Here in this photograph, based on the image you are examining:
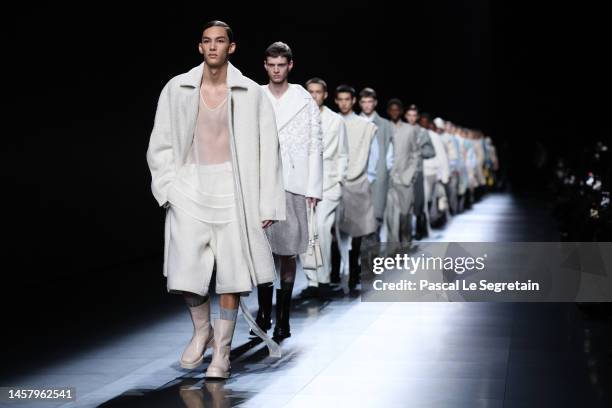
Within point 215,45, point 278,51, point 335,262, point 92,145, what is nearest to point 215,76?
point 215,45

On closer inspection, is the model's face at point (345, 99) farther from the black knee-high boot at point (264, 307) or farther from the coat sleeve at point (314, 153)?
the black knee-high boot at point (264, 307)

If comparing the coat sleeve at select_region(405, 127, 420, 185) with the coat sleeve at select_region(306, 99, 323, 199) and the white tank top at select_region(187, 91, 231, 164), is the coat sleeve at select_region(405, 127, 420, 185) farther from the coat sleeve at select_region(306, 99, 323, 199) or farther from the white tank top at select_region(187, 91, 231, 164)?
the white tank top at select_region(187, 91, 231, 164)

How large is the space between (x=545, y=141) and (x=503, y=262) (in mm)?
32946

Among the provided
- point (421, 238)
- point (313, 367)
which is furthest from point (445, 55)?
point (313, 367)

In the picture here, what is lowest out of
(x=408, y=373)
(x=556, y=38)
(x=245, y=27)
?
(x=408, y=373)

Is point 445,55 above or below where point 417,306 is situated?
above

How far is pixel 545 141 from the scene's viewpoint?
4356 cm

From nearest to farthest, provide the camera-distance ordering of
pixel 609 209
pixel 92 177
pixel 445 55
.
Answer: pixel 609 209 → pixel 92 177 → pixel 445 55

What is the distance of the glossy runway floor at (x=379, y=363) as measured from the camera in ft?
17.3

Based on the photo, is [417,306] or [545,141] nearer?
[417,306]

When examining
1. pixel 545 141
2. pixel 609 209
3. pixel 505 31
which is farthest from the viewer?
pixel 505 31

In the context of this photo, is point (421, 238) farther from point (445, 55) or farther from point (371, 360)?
point (445, 55)

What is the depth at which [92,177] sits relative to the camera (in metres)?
10.5

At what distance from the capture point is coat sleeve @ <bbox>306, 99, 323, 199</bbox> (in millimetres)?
7383
